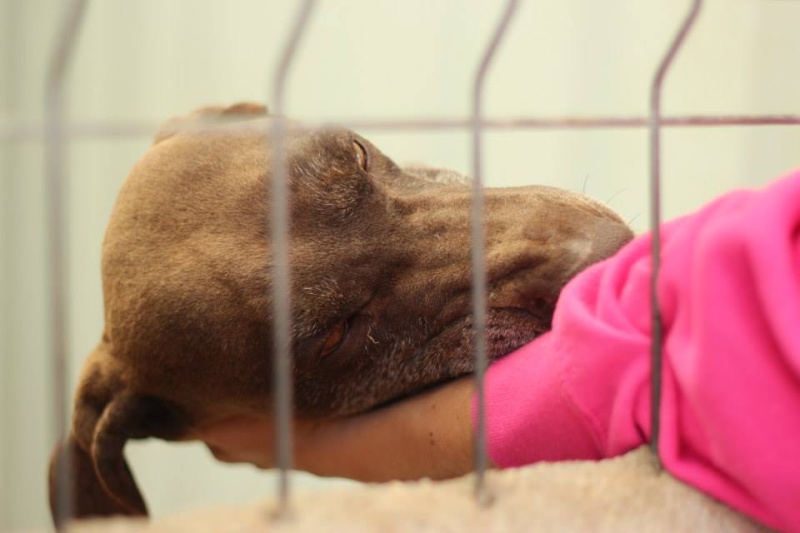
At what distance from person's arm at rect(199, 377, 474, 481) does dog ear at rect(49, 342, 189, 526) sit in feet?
0.33

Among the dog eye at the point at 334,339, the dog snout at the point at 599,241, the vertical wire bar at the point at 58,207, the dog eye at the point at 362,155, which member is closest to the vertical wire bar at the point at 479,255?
the vertical wire bar at the point at 58,207

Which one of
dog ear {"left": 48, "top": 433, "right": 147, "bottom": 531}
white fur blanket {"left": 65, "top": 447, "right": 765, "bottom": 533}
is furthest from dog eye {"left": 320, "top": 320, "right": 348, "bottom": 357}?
white fur blanket {"left": 65, "top": 447, "right": 765, "bottom": 533}

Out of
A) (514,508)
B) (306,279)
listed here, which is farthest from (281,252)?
(306,279)

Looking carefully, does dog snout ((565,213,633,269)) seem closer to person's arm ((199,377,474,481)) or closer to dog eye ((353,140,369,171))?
→ person's arm ((199,377,474,481))

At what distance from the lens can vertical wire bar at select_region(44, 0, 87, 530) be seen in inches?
23.3

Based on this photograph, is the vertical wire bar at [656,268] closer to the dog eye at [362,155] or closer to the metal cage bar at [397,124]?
the metal cage bar at [397,124]

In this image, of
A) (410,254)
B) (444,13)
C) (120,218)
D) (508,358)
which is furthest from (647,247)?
(444,13)

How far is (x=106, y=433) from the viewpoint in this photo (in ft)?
5.32

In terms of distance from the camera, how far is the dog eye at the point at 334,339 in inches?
59.1

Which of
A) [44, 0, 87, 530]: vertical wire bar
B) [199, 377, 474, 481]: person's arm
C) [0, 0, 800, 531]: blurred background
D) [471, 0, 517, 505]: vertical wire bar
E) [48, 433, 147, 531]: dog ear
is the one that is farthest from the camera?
[0, 0, 800, 531]: blurred background

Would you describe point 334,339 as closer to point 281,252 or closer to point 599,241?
point 599,241

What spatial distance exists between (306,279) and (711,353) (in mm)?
→ 814

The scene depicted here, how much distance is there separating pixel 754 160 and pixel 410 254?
1.80 meters

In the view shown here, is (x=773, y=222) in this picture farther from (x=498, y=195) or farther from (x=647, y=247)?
(x=498, y=195)
